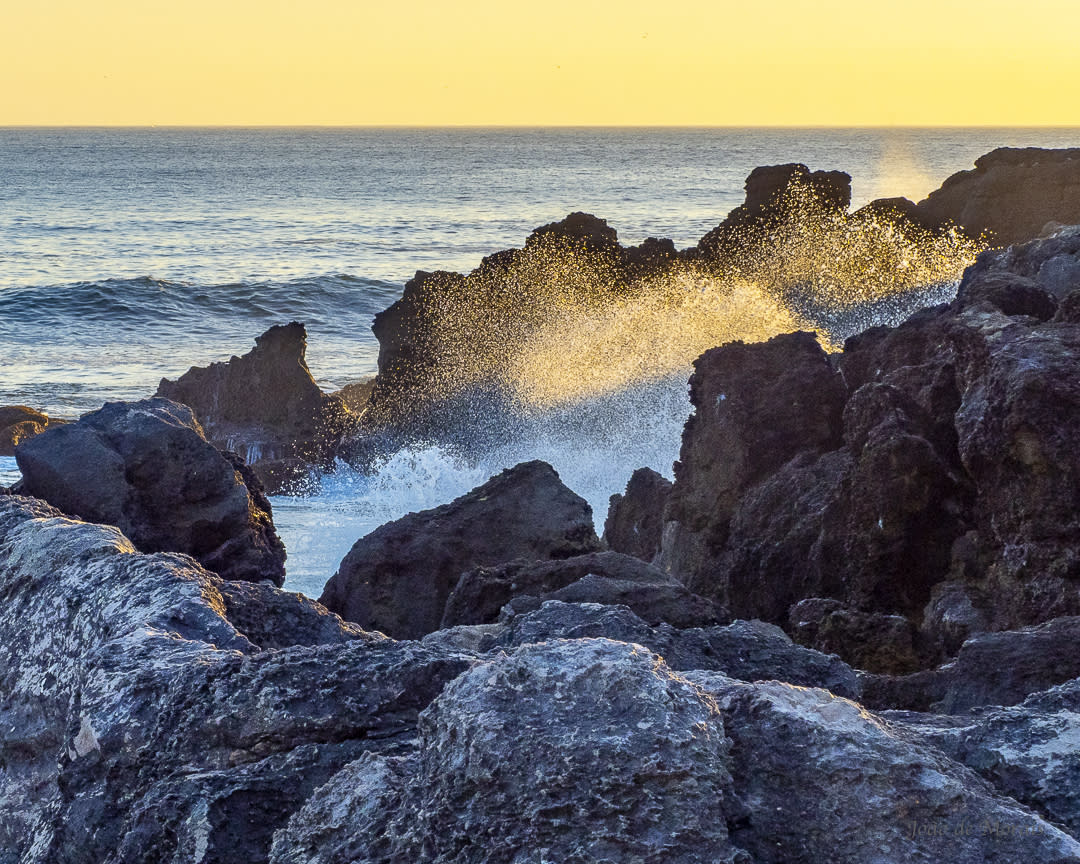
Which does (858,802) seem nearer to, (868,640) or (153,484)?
(868,640)

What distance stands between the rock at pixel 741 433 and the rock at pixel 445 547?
1.76 ft

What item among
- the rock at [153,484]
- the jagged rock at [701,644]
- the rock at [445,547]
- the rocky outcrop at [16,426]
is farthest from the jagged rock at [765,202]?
the jagged rock at [701,644]

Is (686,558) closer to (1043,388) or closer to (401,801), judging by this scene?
(1043,388)

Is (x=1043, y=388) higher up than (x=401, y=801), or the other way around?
(x=1043, y=388)

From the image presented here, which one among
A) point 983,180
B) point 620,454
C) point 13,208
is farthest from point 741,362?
point 13,208

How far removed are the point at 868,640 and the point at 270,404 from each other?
943 cm

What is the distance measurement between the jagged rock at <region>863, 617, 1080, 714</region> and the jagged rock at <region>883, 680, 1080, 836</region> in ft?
1.86

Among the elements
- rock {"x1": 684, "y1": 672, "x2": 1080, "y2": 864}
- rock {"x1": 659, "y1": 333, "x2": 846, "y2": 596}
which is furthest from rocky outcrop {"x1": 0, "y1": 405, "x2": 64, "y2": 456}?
rock {"x1": 684, "y1": 672, "x2": 1080, "y2": 864}

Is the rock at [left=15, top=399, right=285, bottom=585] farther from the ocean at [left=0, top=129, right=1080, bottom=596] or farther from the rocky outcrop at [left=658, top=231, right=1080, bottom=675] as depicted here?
Result: the ocean at [left=0, top=129, right=1080, bottom=596]

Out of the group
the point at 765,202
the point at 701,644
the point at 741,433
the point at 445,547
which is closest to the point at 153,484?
the point at 445,547

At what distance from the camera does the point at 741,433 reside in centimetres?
586

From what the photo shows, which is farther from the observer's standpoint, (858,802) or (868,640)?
(868,640)

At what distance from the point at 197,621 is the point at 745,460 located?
3.51 m

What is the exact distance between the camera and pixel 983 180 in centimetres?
1902
